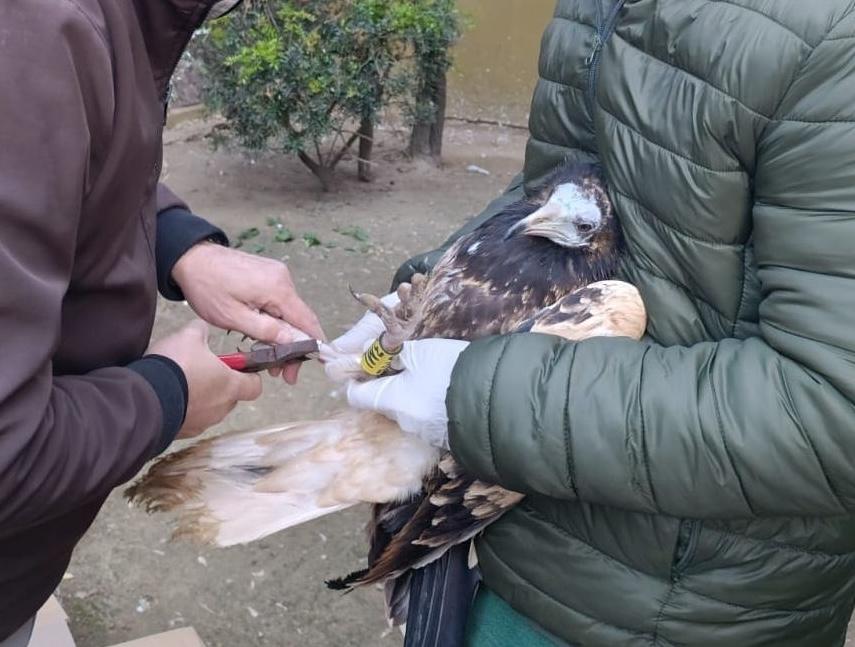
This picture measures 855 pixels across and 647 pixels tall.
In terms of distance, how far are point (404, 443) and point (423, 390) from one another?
27 cm

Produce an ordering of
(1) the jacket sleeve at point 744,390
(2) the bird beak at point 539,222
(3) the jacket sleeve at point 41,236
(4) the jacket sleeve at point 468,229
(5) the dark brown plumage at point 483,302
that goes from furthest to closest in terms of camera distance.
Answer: (4) the jacket sleeve at point 468,229, (2) the bird beak at point 539,222, (5) the dark brown plumage at point 483,302, (1) the jacket sleeve at point 744,390, (3) the jacket sleeve at point 41,236

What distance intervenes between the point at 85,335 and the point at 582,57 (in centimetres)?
98

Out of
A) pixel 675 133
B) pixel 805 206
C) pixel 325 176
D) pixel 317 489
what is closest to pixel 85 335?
pixel 317 489

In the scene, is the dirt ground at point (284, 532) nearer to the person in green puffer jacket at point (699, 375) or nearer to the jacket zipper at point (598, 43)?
the person in green puffer jacket at point (699, 375)

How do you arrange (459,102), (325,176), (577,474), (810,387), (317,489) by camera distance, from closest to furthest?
(810,387) < (577,474) < (317,489) < (325,176) < (459,102)

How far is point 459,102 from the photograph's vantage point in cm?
905

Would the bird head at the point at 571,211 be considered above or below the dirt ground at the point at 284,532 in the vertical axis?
above

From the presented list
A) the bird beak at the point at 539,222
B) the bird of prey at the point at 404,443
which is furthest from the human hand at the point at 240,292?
the bird beak at the point at 539,222

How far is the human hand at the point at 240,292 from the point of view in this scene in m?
1.82

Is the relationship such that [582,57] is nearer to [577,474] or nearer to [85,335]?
[577,474]

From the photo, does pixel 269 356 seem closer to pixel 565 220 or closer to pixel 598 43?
pixel 565 220

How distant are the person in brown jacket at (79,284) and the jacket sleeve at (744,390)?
483 mm

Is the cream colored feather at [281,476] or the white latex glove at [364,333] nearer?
the cream colored feather at [281,476]

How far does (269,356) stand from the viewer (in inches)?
71.8
